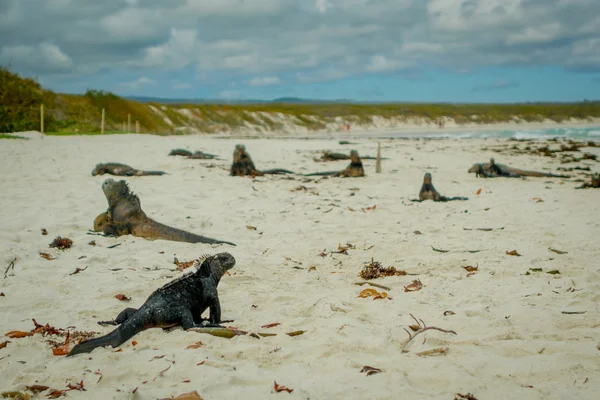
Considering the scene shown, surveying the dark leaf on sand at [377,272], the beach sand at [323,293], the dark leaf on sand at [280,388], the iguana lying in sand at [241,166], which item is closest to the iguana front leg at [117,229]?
the beach sand at [323,293]

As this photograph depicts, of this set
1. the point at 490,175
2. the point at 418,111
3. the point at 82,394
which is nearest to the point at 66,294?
the point at 82,394

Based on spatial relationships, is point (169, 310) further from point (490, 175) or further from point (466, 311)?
point (490, 175)

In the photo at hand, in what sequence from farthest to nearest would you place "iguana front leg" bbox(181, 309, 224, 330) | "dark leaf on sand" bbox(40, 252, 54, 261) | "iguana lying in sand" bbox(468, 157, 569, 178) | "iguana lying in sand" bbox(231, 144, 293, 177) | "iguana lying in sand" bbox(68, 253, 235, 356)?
"iguana lying in sand" bbox(468, 157, 569, 178)
"iguana lying in sand" bbox(231, 144, 293, 177)
"dark leaf on sand" bbox(40, 252, 54, 261)
"iguana front leg" bbox(181, 309, 224, 330)
"iguana lying in sand" bbox(68, 253, 235, 356)

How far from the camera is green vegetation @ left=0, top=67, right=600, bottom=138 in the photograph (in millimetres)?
27609

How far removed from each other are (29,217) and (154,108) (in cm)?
5453

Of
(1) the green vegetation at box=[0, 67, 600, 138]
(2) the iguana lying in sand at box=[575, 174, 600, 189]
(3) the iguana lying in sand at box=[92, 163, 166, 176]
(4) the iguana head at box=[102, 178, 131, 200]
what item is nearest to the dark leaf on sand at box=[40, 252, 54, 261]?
(4) the iguana head at box=[102, 178, 131, 200]

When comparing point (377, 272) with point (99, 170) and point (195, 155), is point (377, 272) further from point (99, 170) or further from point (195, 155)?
point (195, 155)

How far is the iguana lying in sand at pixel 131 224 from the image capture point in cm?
686

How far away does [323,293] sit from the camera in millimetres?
4883

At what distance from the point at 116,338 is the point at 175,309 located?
19.8 inches

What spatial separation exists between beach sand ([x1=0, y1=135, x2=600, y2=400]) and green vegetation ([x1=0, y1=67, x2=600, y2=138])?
1941cm

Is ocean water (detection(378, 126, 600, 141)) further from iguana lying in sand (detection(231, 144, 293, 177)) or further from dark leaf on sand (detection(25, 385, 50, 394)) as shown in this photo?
dark leaf on sand (detection(25, 385, 50, 394))

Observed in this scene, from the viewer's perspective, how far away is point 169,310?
3932 mm

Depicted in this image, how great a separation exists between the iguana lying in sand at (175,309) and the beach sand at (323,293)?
91mm
